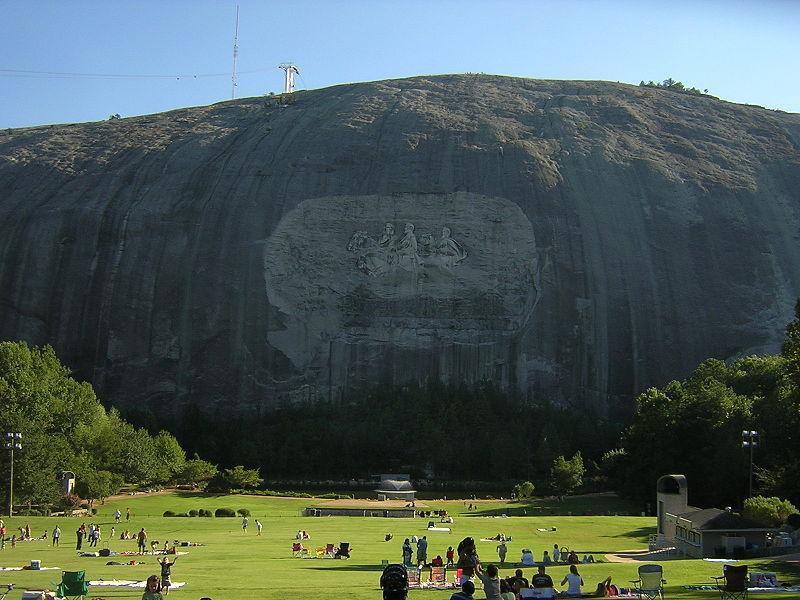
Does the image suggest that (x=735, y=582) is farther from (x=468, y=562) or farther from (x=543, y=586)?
(x=468, y=562)

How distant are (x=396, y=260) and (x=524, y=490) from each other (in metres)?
27.7

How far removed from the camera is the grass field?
21.8 metres

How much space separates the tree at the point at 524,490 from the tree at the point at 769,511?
83.8 feet

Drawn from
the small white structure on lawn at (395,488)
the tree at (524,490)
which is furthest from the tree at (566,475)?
the small white structure on lawn at (395,488)

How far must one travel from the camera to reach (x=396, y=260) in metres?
83.7

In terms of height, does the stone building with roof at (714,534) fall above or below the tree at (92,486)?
below

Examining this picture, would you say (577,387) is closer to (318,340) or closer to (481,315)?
(481,315)

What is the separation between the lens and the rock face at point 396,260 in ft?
263

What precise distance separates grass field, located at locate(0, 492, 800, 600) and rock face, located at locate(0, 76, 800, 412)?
22.6 metres

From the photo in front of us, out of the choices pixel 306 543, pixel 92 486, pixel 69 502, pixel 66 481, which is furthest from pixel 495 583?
pixel 92 486

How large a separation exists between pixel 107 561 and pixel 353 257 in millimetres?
57462

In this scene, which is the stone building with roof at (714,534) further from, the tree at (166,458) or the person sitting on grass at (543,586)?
the tree at (166,458)

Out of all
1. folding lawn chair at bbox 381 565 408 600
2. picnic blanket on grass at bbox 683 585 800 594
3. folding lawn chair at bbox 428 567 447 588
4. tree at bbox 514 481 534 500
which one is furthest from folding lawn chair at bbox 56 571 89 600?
tree at bbox 514 481 534 500

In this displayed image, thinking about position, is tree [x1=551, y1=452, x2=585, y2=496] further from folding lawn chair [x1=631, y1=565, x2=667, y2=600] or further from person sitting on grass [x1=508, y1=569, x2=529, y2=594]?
person sitting on grass [x1=508, y1=569, x2=529, y2=594]
